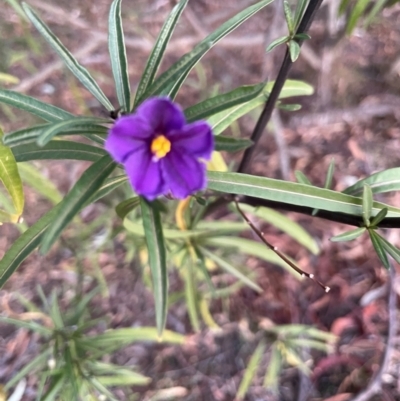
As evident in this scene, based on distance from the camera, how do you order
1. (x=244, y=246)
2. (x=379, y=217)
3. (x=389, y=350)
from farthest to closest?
(x=389, y=350), (x=244, y=246), (x=379, y=217)

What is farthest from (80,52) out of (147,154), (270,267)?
(147,154)

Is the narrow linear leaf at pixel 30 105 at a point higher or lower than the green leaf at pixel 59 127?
higher

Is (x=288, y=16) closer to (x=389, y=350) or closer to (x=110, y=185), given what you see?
(x=110, y=185)

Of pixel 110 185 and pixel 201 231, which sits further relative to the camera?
pixel 201 231

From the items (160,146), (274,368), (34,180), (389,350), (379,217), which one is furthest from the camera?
(389,350)

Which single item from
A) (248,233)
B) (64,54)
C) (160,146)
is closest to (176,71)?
(160,146)

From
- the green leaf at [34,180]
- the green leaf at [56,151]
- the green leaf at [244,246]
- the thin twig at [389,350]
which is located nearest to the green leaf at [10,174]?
the green leaf at [56,151]

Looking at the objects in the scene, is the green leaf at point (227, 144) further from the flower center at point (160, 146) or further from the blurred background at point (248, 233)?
the blurred background at point (248, 233)

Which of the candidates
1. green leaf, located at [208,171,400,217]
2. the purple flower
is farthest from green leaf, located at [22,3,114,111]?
green leaf, located at [208,171,400,217]
